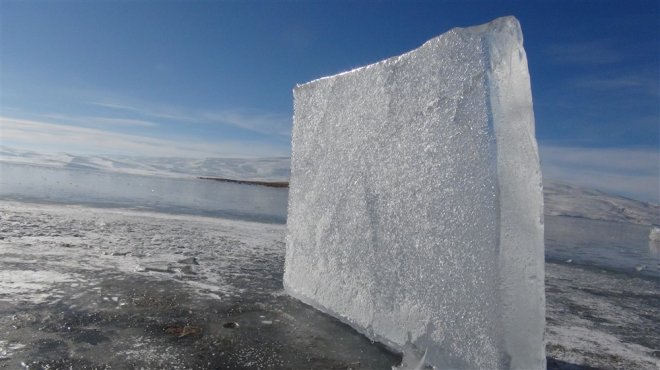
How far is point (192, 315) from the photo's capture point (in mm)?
2742

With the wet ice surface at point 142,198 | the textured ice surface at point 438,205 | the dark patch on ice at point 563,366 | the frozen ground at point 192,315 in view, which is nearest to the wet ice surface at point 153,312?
the frozen ground at point 192,315

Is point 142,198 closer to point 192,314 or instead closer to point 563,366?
point 192,314

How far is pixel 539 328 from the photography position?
1.90 m

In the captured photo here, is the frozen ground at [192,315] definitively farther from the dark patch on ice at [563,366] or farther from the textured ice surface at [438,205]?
the textured ice surface at [438,205]

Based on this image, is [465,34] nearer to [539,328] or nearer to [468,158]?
[468,158]

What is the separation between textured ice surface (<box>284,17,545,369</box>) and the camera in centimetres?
191

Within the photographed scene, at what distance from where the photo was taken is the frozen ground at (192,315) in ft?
7.04

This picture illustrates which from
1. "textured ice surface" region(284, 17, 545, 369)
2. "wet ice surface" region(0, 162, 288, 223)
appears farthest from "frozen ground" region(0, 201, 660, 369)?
"wet ice surface" region(0, 162, 288, 223)

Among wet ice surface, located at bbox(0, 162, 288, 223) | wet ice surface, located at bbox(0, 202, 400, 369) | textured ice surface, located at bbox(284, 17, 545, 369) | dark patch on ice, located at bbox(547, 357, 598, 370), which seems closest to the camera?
textured ice surface, located at bbox(284, 17, 545, 369)

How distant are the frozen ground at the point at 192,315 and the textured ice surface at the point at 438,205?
31 cm

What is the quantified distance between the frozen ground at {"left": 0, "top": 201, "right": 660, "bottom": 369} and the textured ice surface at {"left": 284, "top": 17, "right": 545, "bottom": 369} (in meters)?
0.31

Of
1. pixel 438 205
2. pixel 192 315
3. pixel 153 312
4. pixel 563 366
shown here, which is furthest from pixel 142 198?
pixel 563 366

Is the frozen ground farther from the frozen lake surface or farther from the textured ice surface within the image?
the textured ice surface

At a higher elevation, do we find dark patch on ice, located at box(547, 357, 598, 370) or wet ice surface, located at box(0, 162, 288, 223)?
wet ice surface, located at box(0, 162, 288, 223)
